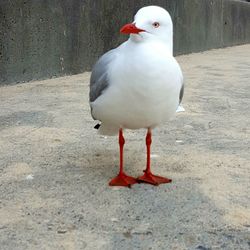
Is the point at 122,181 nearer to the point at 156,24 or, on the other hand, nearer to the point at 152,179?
the point at 152,179

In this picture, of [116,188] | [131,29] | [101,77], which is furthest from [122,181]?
[131,29]

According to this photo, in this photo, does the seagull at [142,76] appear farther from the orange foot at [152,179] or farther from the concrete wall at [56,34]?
the concrete wall at [56,34]

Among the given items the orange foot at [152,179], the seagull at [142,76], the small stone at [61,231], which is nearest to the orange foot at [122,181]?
the orange foot at [152,179]

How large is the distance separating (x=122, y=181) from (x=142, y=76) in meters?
0.53

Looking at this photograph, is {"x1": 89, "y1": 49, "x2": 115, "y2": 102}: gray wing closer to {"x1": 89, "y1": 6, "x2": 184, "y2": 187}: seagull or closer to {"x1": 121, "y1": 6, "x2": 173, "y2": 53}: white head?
{"x1": 89, "y1": 6, "x2": 184, "y2": 187}: seagull

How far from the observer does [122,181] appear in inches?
97.0

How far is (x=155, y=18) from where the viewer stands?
2.24 m

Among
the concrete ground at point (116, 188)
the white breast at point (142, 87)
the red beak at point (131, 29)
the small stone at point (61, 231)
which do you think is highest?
the red beak at point (131, 29)

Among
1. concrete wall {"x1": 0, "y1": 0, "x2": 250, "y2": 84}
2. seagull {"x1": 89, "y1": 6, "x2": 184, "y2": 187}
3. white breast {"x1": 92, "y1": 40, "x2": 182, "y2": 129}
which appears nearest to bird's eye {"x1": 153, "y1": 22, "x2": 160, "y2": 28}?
seagull {"x1": 89, "y1": 6, "x2": 184, "y2": 187}

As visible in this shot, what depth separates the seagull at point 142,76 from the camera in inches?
87.0

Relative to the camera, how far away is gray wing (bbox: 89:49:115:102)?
2352 mm

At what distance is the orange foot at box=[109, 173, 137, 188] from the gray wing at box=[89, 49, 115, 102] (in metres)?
0.38

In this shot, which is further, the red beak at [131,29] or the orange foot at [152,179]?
the orange foot at [152,179]

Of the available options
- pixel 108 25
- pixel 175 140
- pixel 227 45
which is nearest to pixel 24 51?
pixel 108 25
